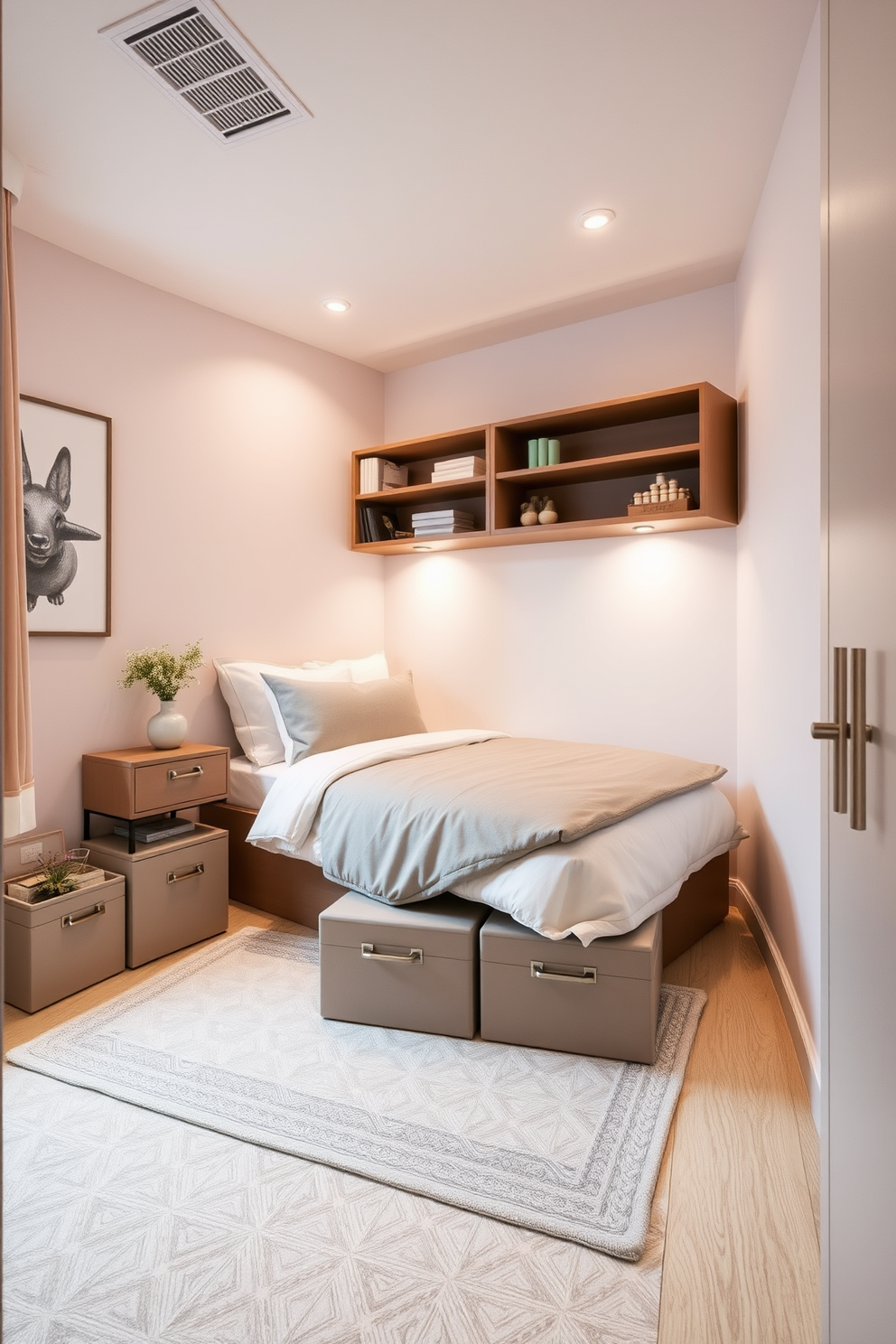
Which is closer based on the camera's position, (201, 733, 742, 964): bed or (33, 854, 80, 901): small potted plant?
(201, 733, 742, 964): bed

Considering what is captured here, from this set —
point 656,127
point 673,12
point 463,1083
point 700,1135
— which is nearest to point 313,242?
point 656,127

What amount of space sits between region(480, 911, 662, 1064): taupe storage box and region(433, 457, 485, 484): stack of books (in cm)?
229

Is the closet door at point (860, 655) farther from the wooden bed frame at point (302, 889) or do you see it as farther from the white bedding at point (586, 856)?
the wooden bed frame at point (302, 889)

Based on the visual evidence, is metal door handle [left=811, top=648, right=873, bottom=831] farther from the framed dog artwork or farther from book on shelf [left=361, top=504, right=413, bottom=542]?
book on shelf [left=361, top=504, right=413, bottom=542]

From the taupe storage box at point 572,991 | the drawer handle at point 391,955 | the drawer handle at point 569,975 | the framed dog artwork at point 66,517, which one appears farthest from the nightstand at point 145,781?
the drawer handle at point 569,975

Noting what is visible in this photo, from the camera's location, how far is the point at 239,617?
3.71 metres

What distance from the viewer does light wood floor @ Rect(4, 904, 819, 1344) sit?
54.4 inches

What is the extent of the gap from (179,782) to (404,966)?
1.18m

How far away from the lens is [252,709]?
3.51 m

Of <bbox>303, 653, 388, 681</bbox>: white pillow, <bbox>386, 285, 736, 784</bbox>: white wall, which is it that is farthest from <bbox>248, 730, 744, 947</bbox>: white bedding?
<bbox>303, 653, 388, 681</bbox>: white pillow

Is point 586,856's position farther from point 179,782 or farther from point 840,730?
point 179,782

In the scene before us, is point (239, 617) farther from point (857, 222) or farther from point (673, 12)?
point (857, 222)

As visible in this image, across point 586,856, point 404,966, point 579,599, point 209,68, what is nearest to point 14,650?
point 404,966

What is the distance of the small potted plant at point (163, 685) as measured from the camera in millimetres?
3057
